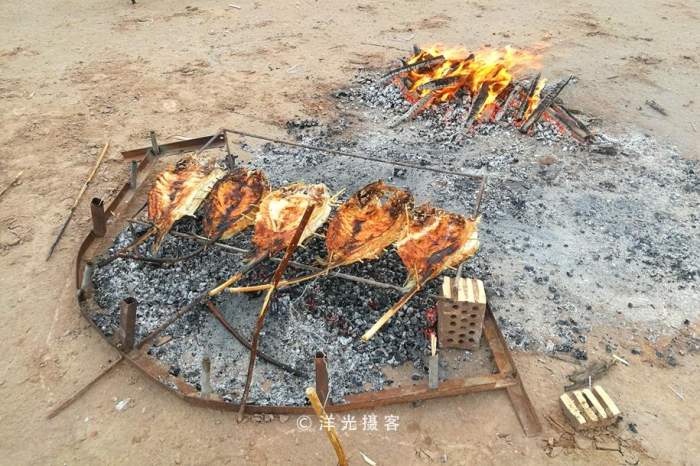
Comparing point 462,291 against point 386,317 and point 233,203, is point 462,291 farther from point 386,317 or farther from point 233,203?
point 233,203

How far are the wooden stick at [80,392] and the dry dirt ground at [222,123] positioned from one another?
0.23 feet

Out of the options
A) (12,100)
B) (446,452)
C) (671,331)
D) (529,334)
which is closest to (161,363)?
(446,452)

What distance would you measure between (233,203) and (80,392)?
2868 mm

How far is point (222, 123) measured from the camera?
10.6 metres

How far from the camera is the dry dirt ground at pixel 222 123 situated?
16.9 ft

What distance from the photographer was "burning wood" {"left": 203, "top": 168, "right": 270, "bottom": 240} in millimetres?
6527

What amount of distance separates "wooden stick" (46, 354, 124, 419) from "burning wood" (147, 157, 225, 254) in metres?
1.47

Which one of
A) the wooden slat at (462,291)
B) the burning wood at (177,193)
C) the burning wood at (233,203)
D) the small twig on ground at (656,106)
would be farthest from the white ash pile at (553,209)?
the burning wood at (177,193)

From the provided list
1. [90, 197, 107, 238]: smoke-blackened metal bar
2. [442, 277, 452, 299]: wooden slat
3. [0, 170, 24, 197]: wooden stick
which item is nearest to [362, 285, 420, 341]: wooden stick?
[442, 277, 452, 299]: wooden slat

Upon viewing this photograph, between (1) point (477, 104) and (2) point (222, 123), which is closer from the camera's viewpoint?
(1) point (477, 104)

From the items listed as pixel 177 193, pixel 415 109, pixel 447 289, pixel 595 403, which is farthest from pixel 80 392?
pixel 415 109

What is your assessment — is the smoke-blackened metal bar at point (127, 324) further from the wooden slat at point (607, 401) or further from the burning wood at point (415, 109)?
the burning wood at point (415, 109)

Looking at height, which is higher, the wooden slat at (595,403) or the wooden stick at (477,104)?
the wooden stick at (477,104)

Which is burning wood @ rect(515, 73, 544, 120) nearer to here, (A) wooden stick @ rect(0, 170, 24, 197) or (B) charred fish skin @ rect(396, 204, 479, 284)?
(B) charred fish skin @ rect(396, 204, 479, 284)
